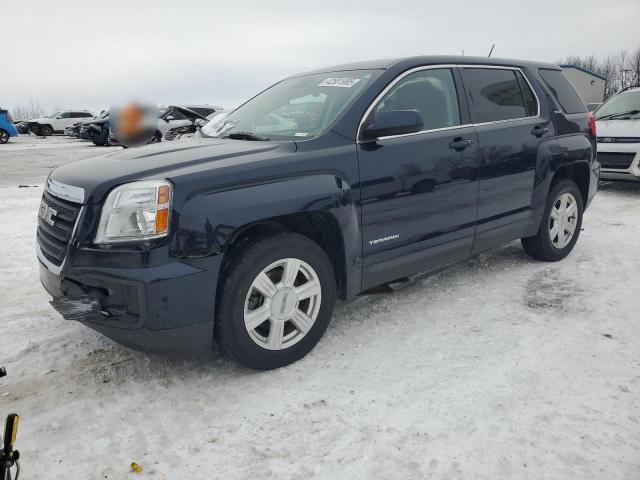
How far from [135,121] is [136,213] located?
3.44m

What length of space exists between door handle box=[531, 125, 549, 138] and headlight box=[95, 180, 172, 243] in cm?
318

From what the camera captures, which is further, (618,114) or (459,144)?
(618,114)

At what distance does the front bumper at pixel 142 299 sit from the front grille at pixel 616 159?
25.0ft

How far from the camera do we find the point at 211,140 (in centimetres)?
359

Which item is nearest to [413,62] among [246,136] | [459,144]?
[459,144]

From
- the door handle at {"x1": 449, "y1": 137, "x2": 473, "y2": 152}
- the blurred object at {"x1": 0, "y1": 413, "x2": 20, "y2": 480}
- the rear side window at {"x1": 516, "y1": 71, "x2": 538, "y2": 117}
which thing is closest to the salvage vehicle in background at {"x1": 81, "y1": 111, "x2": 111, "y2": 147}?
the rear side window at {"x1": 516, "y1": 71, "x2": 538, "y2": 117}

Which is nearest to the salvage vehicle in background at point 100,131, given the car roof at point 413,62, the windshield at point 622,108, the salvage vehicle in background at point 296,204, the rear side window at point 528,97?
the windshield at point 622,108

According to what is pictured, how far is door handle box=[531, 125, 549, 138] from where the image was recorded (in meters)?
4.42

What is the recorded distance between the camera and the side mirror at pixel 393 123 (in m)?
3.21

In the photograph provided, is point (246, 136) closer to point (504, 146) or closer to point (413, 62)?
point (413, 62)

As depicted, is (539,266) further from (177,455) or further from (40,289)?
(40,289)

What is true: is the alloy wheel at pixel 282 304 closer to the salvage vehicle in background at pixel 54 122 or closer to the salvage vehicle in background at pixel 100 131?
the salvage vehicle in background at pixel 100 131

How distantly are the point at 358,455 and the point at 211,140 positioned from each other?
2259mm

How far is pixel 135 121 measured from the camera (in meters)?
5.66
